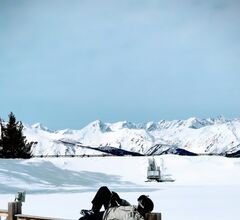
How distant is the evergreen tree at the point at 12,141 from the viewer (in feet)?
192

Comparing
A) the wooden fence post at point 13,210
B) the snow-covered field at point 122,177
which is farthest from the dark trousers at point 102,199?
the snow-covered field at point 122,177

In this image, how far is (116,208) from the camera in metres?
7.37

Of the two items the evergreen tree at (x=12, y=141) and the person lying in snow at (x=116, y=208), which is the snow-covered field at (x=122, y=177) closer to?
the evergreen tree at (x=12, y=141)

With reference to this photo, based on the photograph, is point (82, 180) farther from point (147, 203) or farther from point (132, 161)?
point (147, 203)

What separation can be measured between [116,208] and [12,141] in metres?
53.2

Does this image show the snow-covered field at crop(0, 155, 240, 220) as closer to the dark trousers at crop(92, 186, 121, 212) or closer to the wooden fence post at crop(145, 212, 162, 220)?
the dark trousers at crop(92, 186, 121, 212)

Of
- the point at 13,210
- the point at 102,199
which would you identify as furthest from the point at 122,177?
the point at 102,199

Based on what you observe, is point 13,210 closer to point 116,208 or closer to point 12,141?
point 116,208

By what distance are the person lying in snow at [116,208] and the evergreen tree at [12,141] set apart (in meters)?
51.8

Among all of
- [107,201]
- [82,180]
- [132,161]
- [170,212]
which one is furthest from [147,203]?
[132,161]

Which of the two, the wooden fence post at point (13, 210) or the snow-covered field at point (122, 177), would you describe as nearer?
the wooden fence post at point (13, 210)

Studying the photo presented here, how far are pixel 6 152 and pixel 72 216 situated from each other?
147ft

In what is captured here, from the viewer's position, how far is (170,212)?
17922 mm

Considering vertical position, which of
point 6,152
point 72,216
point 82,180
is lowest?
point 72,216
